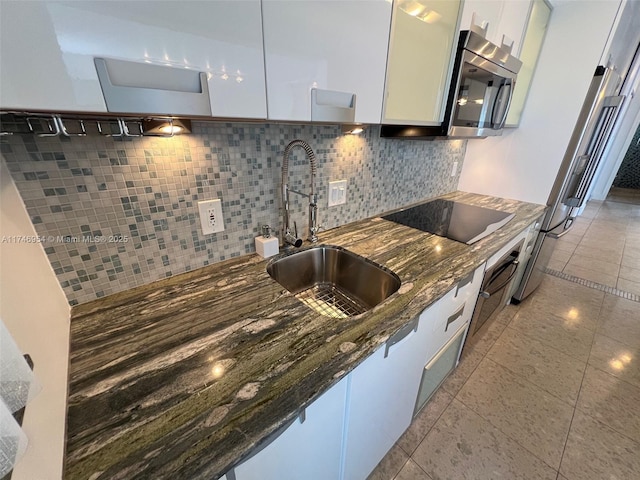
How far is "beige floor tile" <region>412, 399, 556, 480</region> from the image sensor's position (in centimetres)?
120

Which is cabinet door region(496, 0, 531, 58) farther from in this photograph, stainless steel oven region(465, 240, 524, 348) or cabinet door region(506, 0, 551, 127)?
stainless steel oven region(465, 240, 524, 348)

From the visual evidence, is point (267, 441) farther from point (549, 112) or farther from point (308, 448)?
point (549, 112)

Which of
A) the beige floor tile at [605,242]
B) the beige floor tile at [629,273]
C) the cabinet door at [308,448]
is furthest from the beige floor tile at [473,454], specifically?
the beige floor tile at [605,242]

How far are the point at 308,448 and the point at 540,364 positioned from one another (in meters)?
1.87

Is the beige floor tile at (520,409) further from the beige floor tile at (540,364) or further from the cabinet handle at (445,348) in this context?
the cabinet handle at (445,348)

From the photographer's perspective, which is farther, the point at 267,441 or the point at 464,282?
the point at 464,282

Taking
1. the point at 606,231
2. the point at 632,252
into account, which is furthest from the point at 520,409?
the point at 606,231

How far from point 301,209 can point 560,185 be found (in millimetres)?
1967

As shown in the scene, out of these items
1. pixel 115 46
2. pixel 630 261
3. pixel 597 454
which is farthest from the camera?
pixel 630 261

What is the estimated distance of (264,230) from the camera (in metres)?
1.13

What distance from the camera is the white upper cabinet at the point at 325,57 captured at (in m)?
0.63

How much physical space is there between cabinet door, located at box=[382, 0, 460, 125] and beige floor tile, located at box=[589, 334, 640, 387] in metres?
2.04

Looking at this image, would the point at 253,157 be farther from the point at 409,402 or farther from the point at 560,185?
the point at 560,185

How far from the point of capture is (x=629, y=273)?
2.91 metres
